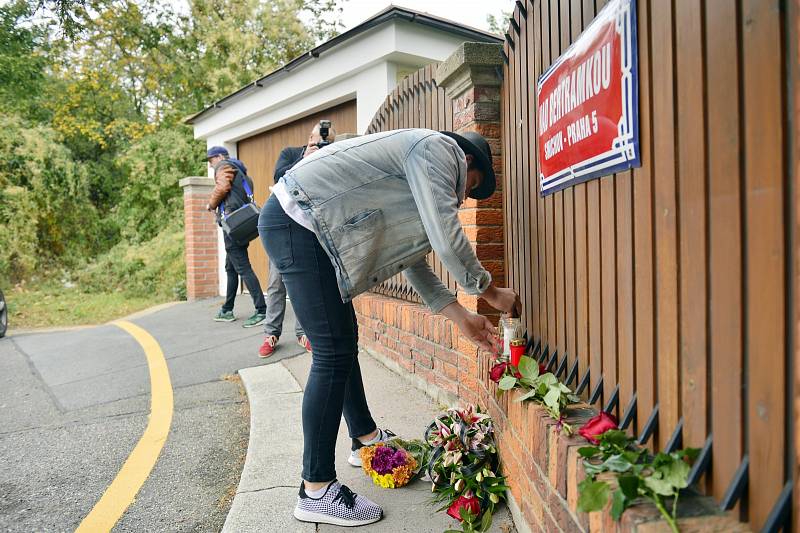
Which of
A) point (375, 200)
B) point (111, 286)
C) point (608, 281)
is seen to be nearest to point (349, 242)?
point (375, 200)

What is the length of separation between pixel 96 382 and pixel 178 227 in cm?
983

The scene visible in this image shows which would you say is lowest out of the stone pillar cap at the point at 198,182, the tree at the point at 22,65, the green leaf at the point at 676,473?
the green leaf at the point at 676,473

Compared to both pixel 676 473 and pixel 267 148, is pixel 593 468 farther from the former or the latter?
pixel 267 148

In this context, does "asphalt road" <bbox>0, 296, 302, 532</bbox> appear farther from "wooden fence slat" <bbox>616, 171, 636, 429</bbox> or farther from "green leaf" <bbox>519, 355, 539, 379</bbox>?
"wooden fence slat" <bbox>616, 171, 636, 429</bbox>

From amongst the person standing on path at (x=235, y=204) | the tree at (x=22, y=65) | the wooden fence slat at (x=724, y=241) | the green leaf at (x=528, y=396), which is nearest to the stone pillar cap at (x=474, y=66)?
the green leaf at (x=528, y=396)

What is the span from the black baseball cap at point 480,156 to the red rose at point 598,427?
1.11 m

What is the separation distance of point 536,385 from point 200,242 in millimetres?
8809

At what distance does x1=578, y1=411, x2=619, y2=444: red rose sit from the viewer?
1720mm

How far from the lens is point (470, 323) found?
255cm

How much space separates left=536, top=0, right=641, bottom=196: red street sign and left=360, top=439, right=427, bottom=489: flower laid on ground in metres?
1.39

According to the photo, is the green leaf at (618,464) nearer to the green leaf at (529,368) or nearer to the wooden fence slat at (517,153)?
the green leaf at (529,368)

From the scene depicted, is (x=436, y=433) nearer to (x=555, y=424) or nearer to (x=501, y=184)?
(x=555, y=424)

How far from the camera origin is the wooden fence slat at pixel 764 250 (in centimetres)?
112

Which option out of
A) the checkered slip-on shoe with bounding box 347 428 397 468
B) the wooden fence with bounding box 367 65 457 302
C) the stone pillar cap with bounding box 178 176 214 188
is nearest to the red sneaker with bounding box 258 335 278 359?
the wooden fence with bounding box 367 65 457 302
